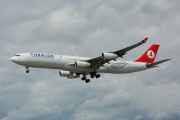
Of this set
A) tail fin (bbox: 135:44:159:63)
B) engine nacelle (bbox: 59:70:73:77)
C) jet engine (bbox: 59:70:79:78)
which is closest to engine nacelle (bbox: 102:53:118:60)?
jet engine (bbox: 59:70:79:78)

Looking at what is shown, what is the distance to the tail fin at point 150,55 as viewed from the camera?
322ft

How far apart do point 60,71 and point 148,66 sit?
726 inches

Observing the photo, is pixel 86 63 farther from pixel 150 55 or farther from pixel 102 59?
pixel 150 55

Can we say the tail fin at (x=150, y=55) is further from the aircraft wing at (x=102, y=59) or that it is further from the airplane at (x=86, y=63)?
the aircraft wing at (x=102, y=59)

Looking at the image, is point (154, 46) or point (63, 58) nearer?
point (63, 58)

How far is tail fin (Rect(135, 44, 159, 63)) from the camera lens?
98.2 meters

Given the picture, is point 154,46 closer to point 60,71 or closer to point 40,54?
point 60,71

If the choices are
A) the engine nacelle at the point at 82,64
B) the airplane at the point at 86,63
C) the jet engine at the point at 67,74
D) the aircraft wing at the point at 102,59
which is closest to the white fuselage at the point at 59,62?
the airplane at the point at 86,63

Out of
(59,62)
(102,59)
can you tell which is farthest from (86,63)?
(59,62)

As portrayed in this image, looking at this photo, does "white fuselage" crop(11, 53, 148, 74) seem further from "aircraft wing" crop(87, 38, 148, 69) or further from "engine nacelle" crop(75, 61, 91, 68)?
"aircraft wing" crop(87, 38, 148, 69)

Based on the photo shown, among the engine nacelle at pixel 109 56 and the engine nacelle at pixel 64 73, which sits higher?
the engine nacelle at pixel 109 56

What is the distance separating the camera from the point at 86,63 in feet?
289

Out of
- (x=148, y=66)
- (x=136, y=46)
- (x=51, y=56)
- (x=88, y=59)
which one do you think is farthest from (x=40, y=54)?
(x=148, y=66)

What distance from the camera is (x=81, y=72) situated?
91.1 meters
